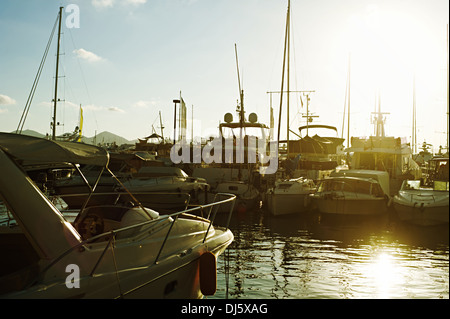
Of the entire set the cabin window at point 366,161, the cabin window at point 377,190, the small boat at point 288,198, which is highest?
the cabin window at point 366,161

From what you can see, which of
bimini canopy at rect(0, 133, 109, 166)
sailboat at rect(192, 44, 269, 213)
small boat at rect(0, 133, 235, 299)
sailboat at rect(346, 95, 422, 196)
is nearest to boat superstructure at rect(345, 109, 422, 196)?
sailboat at rect(346, 95, 422, 196)

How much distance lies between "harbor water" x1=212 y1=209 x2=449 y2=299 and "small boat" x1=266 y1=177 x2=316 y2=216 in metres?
1.64

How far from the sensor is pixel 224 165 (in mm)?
25703

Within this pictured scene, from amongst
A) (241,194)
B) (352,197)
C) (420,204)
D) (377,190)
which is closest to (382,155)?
(377,190)

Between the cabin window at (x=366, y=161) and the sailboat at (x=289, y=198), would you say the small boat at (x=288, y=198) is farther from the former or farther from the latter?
the cabin window at (x=366, y=161)

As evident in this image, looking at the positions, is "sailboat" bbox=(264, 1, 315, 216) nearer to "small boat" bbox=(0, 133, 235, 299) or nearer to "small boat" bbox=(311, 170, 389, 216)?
"small boat" bbox=(311, 170, 389, 216)

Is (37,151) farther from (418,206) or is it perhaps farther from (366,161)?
(366,161)

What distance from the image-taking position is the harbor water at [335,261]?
930cm

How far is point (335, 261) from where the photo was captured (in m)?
12.0

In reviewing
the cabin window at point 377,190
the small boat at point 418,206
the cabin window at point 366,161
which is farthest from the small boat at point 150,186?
the cabin window at point 366,161

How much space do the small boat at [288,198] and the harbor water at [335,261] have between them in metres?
1.64
